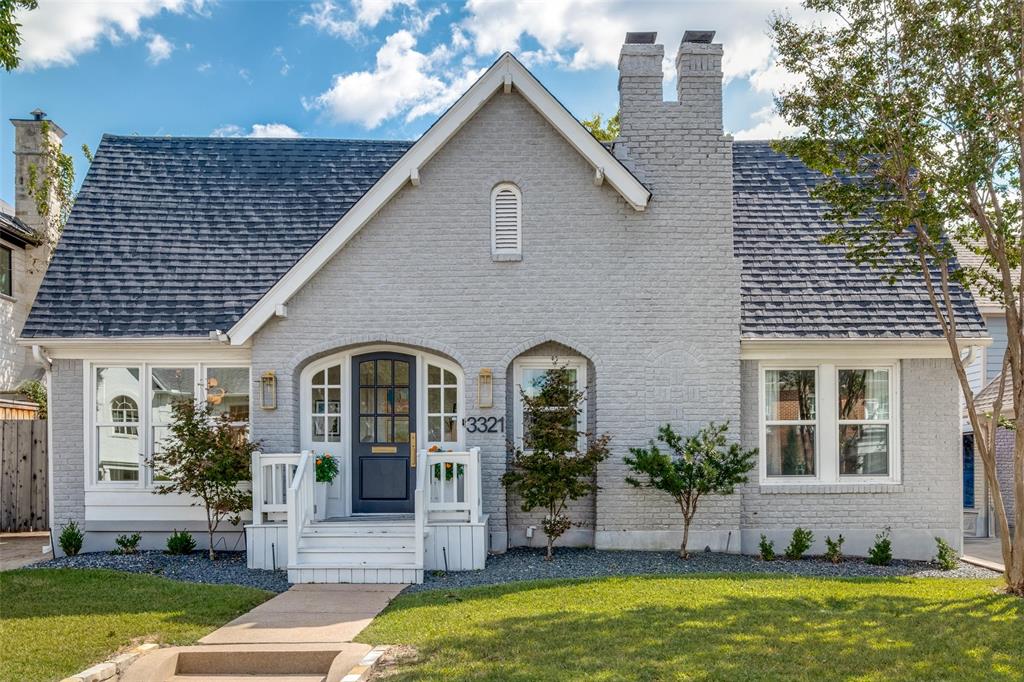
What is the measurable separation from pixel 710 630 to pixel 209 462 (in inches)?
293

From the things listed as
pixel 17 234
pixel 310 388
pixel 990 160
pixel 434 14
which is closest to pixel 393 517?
pixel 310 388

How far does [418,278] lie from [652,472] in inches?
176

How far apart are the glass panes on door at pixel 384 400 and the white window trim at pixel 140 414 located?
187 centimetres

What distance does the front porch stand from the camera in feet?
34.2

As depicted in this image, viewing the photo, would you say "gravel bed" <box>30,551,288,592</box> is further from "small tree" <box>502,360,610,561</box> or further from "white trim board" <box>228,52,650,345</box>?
"small tree" <box>502,360,610,561</box>

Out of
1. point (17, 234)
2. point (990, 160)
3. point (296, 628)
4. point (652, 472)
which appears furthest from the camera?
point (17, 234)

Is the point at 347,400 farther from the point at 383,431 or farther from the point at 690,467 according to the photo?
the point at 690,467

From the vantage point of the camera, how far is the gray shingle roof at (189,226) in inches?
505

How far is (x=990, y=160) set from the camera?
9.12 m

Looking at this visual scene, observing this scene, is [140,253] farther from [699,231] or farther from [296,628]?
[699,231]

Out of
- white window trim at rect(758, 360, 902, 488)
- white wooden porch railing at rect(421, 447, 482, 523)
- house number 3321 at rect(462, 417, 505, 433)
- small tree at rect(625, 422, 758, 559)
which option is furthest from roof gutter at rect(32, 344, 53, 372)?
white window trim at rect(758, 360, 902, 488)

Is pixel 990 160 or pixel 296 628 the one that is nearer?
pixel 296 628

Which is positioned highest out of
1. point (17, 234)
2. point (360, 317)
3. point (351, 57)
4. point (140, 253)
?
point (351, 57)

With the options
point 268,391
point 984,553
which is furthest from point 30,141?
point 984,553
